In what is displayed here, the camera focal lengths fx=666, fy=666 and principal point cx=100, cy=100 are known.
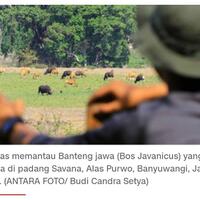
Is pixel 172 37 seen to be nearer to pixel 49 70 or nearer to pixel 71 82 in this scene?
pixel 71 82

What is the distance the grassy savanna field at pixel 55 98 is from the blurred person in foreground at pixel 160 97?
6.20 metres

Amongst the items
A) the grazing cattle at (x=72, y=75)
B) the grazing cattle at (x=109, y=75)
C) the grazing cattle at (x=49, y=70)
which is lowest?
the grazing cattle at (x=49, y=70)

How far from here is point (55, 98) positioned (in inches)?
459

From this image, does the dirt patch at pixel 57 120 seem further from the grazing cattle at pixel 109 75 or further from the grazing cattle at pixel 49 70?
the grazing cattle at pixel 49 70

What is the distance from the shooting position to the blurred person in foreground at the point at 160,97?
784mm

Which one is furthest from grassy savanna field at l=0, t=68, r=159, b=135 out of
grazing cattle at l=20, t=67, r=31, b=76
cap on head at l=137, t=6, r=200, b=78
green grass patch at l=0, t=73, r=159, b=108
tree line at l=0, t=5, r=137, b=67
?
cap on head at l=137, t=6, r=200, b=78

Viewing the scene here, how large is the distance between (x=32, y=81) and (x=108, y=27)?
206cm

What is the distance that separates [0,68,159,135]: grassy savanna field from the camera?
352 inches

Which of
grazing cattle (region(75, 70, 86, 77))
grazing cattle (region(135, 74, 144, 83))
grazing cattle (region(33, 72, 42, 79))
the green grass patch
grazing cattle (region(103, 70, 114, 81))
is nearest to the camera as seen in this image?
the green grass patch

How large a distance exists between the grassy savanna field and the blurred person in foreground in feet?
20.3

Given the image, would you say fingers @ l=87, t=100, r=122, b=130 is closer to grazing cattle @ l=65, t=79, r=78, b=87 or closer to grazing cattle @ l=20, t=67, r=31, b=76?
grazing cattle @ l=65, t=79, r=78, b=87

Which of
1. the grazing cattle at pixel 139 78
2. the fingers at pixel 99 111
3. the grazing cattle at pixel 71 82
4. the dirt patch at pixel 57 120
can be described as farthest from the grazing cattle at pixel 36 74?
the fingers at pixel 99 111
